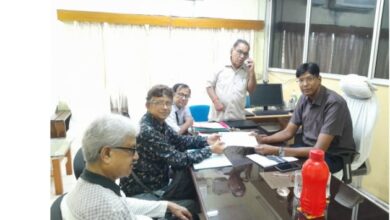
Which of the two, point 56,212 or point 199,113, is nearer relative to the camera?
point 56,212

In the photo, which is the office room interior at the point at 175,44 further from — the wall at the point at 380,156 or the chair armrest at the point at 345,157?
the chair armrest at the point at 345,157

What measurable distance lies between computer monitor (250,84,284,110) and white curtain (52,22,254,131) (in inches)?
30.7

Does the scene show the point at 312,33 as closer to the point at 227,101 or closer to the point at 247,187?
A: the point at 227,101

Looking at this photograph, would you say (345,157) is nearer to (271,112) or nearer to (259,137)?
(259,137)

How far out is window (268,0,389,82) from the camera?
8.25 ft

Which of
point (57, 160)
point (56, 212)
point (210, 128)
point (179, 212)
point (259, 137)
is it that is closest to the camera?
point (56, 212)

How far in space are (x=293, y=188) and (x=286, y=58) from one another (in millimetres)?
3045

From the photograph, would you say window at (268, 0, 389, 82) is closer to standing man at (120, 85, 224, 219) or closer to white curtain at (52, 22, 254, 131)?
white curtain at (52, 22, 254, 131)

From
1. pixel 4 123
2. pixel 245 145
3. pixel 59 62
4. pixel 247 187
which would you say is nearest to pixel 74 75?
pixel 59 62

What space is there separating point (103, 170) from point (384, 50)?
2.59 meters

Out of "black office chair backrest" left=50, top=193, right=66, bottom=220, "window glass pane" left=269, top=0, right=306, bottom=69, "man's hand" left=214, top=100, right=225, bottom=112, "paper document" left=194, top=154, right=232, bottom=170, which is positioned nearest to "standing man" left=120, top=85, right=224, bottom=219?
"paper document" left=194, top=154, right=232, bottom=170

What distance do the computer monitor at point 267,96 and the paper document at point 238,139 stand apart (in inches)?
64.7

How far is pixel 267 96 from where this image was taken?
11.8 feet

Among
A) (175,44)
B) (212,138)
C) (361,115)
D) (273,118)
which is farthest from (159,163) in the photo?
(175,44)
